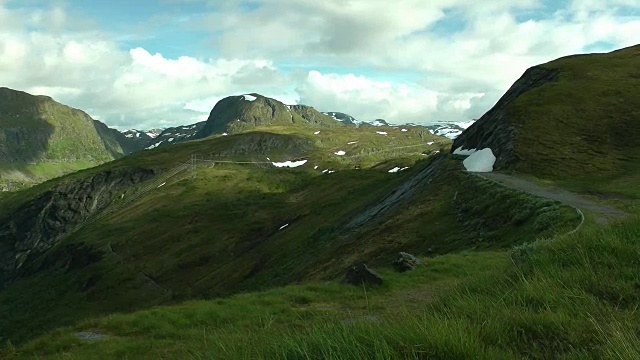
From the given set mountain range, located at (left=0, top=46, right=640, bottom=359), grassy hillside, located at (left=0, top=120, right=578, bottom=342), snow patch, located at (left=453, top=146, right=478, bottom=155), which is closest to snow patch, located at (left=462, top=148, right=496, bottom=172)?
mountain range, located at (left=0, top=46, right=640, bottom=359)

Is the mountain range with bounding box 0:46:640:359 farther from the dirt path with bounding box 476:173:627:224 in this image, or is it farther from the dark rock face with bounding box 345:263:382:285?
the dirt path with bounding box 476:173:627:224

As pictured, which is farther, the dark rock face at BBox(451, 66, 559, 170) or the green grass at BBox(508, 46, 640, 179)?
the dark rock face at BBox(451, 66, 559, 170)

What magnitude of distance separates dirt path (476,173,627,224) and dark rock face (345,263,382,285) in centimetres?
1104

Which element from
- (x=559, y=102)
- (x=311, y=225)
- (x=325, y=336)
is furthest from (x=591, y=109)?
(x=325, y=336)

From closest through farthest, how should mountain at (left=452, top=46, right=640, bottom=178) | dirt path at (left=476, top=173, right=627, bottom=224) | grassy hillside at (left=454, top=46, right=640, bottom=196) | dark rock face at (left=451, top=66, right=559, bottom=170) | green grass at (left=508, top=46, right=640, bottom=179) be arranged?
dirt path at (left=476, top=173, right=627, bottom=224)
grassy hillside at (left=454, top=46, right=640, bottom=196)
green grass at (left=508, top=46, right=640, bottom=179)
mountain at (left=452, top=46, right=640, bottom=178)
dark rock face at (left=451, top=66, right=559, bottom=170)

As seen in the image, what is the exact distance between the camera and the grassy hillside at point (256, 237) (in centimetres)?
3378

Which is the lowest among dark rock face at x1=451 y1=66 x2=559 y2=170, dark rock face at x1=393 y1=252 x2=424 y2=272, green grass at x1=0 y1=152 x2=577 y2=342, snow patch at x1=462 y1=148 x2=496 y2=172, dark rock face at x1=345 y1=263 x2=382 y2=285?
green grass at x1=0 y1=152 x2=577 y2=342

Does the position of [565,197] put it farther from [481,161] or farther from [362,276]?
[481,161]

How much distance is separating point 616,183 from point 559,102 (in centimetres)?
2802

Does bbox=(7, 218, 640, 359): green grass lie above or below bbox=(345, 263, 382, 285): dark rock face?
above

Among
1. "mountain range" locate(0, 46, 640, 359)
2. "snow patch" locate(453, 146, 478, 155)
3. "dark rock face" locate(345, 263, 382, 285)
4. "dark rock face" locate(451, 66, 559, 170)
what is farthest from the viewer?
"snow patch" locate(453, 146, 478, 155)

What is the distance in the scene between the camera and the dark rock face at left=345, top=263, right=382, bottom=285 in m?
19.2

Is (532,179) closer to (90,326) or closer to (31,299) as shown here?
(90,326)

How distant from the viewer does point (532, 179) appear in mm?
43844
